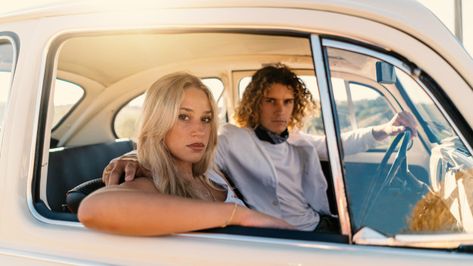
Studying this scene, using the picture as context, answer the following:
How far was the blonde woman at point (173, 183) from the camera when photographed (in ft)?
5.14

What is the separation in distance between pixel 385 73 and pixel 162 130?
946 mm

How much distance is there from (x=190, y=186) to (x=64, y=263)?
0.70 meters

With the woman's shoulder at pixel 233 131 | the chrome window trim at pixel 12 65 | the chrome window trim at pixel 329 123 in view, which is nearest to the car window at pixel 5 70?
the chrome window trim at pixel 12 65

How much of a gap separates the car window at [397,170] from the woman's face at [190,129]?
0.76m

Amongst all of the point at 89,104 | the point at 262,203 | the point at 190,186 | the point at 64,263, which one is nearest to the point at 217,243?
the point at 64,263

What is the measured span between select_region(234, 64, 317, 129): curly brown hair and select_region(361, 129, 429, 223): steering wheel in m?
1.16

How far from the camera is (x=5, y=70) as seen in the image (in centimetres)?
196

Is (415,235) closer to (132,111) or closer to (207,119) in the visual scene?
(207,119)

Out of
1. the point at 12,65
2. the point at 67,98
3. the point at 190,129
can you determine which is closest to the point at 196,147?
the point at 190,129

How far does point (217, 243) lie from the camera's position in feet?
5.00

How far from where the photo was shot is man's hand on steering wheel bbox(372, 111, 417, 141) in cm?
166

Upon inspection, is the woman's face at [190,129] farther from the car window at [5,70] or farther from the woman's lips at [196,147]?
the car window at [5,70]

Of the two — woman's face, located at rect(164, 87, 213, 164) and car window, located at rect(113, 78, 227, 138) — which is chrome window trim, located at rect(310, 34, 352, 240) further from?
car window, located at rect(113, 78, 227, 138)

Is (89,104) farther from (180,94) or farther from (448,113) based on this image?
(448,113)
